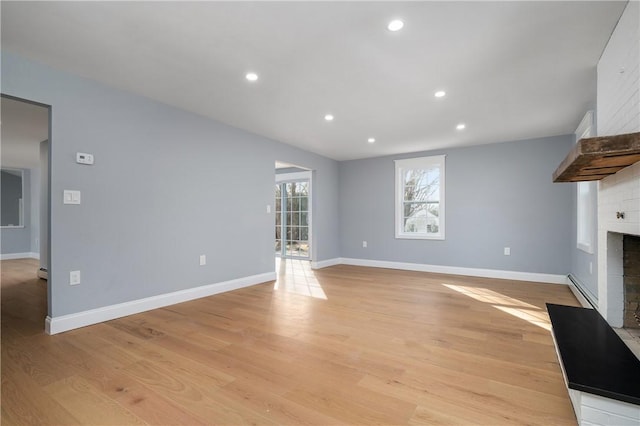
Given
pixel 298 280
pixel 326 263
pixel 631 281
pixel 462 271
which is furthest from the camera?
pixel 326 263

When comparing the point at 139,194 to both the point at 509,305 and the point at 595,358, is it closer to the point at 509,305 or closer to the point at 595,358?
the point at 595,358

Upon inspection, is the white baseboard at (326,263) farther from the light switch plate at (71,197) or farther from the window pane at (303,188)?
the light switch plate at (71,197)

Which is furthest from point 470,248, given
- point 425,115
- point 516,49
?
point 516,49

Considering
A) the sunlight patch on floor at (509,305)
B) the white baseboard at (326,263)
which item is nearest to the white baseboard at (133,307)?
the white baseboard at (326,263)

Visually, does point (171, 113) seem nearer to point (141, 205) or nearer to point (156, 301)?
point (141, 205)

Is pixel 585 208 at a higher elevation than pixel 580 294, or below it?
higher

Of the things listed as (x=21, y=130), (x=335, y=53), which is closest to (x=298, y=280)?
(x=335, y=53)

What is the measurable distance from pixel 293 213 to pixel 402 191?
284 centimetres

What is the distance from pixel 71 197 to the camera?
277 cm

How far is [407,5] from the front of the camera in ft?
6.07

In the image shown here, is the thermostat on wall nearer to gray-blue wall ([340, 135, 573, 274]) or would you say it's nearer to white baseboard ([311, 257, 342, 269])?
white baseboard ([311, 257, 342, 269])

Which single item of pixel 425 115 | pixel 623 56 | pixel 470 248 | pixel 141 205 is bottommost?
pixel 470 248

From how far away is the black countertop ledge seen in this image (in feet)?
4.18

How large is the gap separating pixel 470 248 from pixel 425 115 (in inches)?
112
